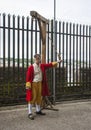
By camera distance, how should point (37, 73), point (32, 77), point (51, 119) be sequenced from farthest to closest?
point (37, 73)
point (32, 77)
point (51, 119)

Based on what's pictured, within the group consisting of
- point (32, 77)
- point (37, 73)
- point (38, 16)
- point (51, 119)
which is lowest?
point (51, 119)

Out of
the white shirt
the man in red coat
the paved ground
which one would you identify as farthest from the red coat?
the paved ground

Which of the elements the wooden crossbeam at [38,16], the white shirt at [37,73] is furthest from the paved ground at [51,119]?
the wooden crossbeam at [38,16]

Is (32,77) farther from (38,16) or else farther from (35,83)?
(38,16)

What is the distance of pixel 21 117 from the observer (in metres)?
9.76

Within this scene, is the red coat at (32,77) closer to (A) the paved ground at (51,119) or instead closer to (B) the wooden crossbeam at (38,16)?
(A) the paved ground at (51,119)

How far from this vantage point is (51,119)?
9539 mm

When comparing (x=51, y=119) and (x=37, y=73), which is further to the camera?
(x=37, y=73)

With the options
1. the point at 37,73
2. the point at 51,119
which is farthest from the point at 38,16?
the point at 51,119

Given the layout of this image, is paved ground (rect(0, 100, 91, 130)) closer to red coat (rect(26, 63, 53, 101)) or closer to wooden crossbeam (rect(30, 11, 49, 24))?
red coat (rect(26, 63, 53, 101))

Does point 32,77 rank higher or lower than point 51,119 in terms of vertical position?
higher

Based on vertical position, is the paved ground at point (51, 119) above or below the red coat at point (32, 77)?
below

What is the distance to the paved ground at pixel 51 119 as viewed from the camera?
861 cm

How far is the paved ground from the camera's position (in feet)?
28.2
